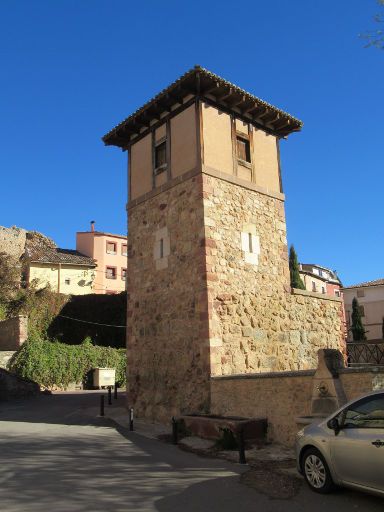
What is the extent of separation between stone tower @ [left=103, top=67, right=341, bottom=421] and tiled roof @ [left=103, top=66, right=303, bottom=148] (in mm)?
37

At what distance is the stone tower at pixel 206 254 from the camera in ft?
39.7

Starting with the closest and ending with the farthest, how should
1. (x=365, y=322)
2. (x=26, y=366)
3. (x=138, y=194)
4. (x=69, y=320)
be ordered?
(x=138, y=194) < (x=26, y=366) < (x=69, y=320) < (x=365, y=322)

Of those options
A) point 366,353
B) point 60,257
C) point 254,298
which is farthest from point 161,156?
point 60,257

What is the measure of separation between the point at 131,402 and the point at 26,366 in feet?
40.8

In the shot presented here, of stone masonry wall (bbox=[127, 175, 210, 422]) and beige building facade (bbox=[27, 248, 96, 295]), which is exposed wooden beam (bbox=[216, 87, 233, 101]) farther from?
beige building facade (bbox=[27, 248, 96, 295])

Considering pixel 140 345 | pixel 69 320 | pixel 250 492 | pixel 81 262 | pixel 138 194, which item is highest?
pixel 81 262

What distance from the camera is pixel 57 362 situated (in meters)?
25.5

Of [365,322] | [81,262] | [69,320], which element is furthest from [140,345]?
[365,322]

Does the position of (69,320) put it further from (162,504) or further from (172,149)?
(162,504)

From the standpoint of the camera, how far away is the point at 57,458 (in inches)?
320

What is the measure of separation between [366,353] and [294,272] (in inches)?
583

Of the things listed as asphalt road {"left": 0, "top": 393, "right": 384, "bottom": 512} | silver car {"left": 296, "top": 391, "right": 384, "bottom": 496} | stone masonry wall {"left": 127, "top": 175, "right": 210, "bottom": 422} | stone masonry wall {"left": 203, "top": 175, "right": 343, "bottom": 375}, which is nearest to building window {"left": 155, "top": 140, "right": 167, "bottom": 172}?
stone masonry wall {"left": 127, "top": 175, "right": 210, "bottom": 422}

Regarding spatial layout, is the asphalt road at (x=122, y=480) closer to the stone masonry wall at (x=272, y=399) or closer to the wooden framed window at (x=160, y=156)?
the stone masonry wall at (x=272, y=399)

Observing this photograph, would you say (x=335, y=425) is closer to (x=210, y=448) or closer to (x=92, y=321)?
(x=210, y=448)
